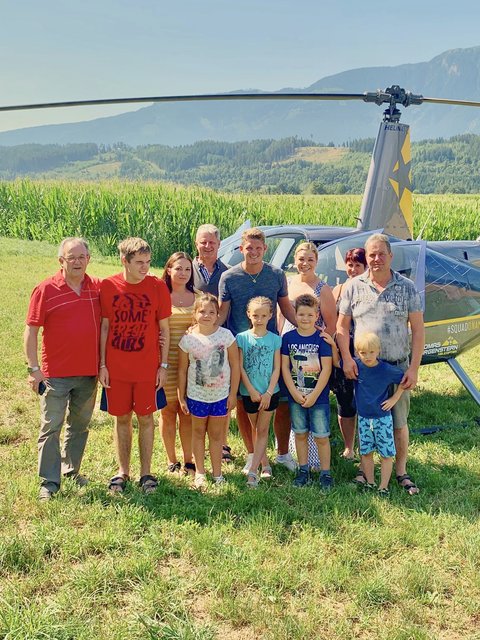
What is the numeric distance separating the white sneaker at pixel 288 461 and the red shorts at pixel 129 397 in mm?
1188

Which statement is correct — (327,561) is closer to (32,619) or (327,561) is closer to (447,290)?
(32,619)

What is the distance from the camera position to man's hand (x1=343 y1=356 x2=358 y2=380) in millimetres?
3986

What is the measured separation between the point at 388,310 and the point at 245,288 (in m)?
1.01

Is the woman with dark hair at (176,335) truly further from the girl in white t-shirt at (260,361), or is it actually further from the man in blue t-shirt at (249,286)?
the girl in white t-shirt at (260,361)

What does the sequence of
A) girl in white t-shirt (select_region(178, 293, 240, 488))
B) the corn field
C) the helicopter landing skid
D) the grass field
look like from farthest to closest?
the corn field → the helicopter landing skid → girl in white t-shirt (select_region(178, 293, 240, 488)) → the grass field

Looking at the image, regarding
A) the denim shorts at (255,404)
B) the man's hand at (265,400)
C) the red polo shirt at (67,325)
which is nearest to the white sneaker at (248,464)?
the denim shorts at (255,404)

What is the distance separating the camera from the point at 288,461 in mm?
4426

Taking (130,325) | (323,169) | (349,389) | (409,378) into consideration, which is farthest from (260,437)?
(323,169)

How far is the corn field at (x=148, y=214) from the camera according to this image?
16781mm

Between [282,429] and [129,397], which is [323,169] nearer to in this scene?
[282,429]

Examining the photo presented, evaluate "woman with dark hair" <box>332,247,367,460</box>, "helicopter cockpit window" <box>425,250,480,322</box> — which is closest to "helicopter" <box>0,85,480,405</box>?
"helicopter cockpit window" <box>425,250,480,322</box>

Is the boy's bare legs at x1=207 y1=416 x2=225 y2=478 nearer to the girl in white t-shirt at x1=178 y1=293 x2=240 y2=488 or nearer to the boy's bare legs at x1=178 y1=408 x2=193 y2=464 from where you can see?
the girl in white t-shirt at x1=178 y1=293 x2=240 y2=488

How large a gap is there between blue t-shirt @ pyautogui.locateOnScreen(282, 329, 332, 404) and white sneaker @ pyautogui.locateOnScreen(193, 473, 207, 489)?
3.10 ft

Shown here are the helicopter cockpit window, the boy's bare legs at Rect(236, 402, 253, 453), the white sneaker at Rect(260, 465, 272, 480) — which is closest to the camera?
the white sneaker at Rect(260, 465, 272, 480)
